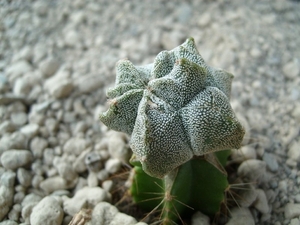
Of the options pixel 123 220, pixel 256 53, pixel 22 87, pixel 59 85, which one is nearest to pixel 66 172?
pixel 123 220

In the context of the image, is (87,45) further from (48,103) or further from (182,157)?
(182,157)

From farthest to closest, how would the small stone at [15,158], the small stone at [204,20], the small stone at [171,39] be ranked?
the small stone at [204,20] < the small stone at [171,39] < the small stone at [15,158]

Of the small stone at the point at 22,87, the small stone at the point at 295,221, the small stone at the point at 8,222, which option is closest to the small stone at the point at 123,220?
the small stone at the point at 8,222

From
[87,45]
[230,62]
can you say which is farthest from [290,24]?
[87,45]

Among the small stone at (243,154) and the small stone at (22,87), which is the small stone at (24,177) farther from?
the small stone at (243,154)

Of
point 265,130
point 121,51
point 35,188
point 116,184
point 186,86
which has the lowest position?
point 265,130

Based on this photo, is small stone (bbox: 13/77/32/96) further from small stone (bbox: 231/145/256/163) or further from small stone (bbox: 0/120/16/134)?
small stone (bbox: 231/145/256/163)

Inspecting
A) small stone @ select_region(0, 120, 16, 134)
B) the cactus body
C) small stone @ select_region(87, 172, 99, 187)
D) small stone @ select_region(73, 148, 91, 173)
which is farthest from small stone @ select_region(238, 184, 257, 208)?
small stone @ select_region(0, 120, 16, 134)
